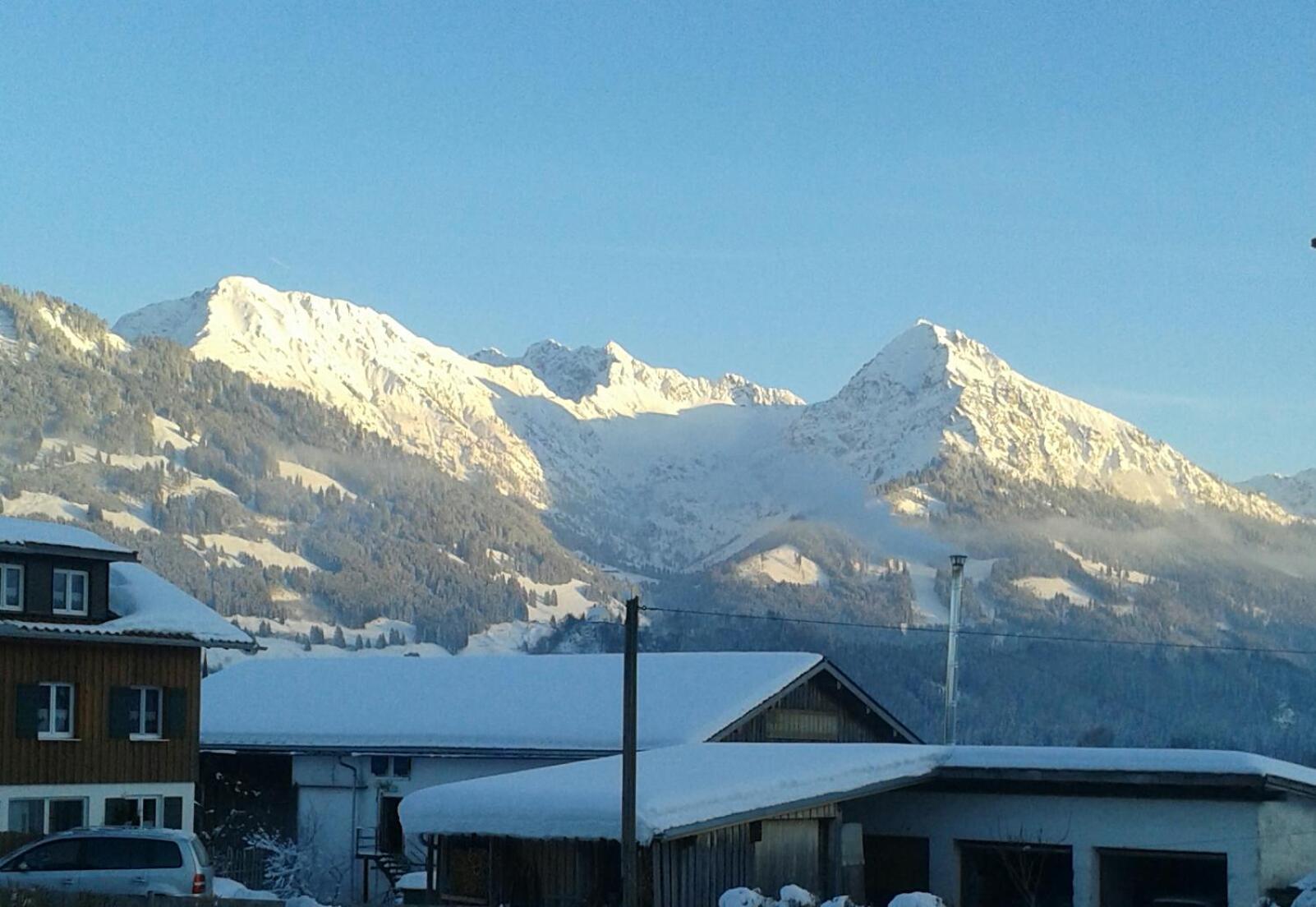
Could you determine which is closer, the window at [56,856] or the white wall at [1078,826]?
the window at [56,856]

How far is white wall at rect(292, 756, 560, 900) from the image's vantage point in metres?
44.2

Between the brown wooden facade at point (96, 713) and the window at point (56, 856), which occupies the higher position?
the brown wooden facade at point (96, 713)

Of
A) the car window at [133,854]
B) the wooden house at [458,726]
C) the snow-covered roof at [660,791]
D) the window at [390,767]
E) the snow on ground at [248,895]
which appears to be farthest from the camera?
the window at [390,767]

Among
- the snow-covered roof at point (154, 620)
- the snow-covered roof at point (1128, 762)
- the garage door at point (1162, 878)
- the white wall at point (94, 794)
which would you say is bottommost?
the garage door at point (1162, 878)

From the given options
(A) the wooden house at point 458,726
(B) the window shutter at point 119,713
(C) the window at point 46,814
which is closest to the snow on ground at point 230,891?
(C) the window at point 46,814

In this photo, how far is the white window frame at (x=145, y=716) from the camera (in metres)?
40.7

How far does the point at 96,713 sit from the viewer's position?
39.6 metres

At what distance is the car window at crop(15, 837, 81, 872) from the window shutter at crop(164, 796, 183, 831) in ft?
39.2

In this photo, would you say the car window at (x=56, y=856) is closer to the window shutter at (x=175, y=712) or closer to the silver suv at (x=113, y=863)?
the silver suv at (x=113, y=863)

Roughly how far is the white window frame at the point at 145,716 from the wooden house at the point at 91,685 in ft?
0.08

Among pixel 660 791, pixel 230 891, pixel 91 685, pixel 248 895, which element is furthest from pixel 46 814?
pixel 660 791

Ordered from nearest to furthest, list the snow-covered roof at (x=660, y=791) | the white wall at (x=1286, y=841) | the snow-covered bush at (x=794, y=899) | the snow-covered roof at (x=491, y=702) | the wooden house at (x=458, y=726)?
1. the snow-covered bush at (x=794, y=899)
2. the snow-covered roof at (x=660, y=791)
3. the white wall at (x=1286, y=841)
4. the wooden house at (x=458, y=726)
5. the snow-covered roof at (x=491, y=702)

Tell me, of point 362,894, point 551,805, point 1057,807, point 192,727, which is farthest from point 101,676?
point 1057,807

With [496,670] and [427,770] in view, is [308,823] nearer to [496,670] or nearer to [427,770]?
[427,770]
